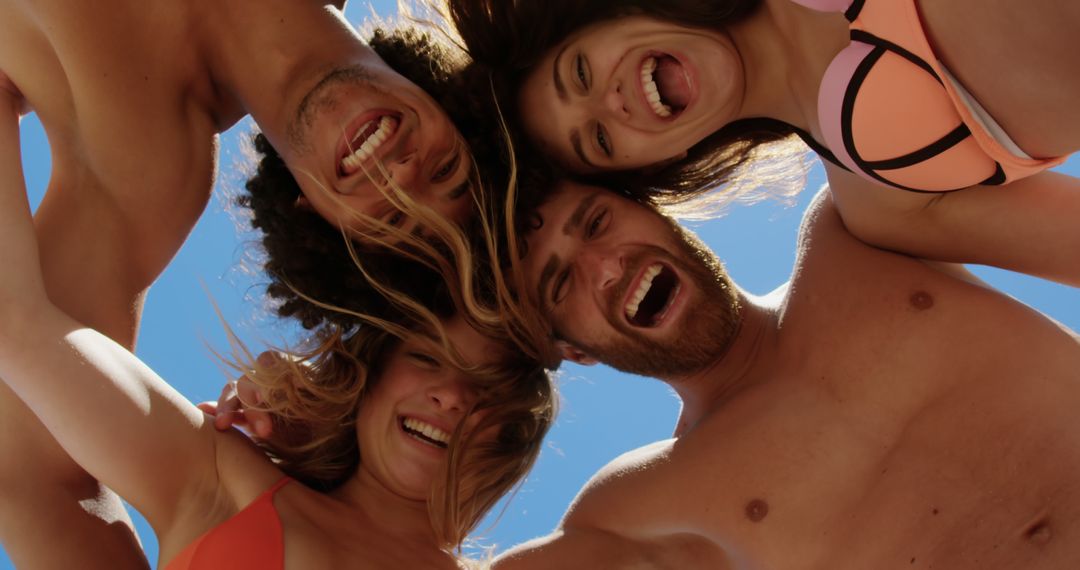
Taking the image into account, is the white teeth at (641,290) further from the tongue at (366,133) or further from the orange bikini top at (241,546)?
the orange bikini top at (241,546)

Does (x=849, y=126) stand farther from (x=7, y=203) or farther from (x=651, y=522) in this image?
(x=7, y=203)

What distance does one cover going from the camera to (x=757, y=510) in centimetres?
284

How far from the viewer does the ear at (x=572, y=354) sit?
10.6ft

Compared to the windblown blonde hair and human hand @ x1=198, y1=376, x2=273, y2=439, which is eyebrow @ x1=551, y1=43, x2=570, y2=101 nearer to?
the windblown blonde hair

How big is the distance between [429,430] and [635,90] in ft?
4.03

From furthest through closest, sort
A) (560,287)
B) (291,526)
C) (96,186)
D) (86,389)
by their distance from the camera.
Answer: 1. (560,287)
2. (96,186)
3. (291,526)
4. (86,389)

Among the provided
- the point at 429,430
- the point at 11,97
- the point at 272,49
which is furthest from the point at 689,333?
the point at 11,97

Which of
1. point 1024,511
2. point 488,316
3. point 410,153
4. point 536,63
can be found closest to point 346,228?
point 410,153

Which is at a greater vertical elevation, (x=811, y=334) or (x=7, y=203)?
(x=7, y=203)

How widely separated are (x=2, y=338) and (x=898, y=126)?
7.62ft

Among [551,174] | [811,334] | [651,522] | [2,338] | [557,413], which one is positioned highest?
[551,174]

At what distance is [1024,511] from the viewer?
8.16 ft

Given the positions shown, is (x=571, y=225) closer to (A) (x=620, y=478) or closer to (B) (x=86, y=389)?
(A) (x=620, y=478)

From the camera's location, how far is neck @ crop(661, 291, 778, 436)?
318cm
